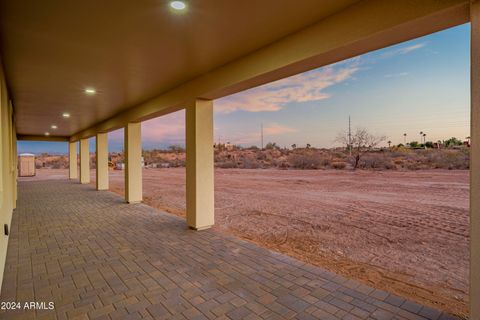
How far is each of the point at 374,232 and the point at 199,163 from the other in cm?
361

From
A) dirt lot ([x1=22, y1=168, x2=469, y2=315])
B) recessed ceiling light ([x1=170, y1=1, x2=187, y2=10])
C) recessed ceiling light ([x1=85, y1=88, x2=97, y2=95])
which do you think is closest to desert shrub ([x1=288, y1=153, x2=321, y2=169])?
dirt lot ([x1=22, y1=168, x2=469, y2=315])

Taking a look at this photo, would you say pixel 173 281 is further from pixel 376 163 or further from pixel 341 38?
pixel 376 163

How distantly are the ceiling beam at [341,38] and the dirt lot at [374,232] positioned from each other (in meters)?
2.48

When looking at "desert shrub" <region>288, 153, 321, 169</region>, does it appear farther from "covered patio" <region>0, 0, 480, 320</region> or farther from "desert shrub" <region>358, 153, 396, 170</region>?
"covered patio" <region>0, 0, 480, 320</region>

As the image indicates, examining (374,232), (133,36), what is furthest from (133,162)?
(374,232)

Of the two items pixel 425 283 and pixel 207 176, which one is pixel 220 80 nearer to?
pixel 207 176

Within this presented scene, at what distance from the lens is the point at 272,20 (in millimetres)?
2547

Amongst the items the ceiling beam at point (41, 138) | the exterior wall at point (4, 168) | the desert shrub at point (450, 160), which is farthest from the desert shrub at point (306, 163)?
the exterior wall at point (4, 168)

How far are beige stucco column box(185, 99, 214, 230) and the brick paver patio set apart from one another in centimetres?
37

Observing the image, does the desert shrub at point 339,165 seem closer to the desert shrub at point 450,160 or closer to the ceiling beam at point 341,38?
the desert shrub at point 450,160

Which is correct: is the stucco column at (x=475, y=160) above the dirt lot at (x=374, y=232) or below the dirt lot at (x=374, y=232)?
above

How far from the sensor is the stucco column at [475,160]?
171 centimetres

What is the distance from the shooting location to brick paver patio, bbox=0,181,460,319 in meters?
2.20

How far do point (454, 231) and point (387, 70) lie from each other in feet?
36.3
